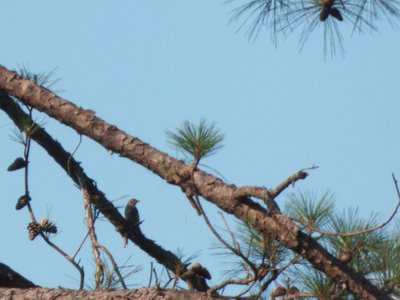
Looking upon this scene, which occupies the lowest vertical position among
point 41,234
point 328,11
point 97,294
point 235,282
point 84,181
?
point 97,294

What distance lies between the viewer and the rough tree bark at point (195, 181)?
3.48 m

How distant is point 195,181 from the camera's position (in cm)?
379

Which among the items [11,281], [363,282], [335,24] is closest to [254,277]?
[363,282]

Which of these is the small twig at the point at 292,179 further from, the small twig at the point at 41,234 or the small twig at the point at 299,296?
the small twig at the point at 41,234

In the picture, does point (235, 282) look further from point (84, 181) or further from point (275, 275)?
point (84, 181)

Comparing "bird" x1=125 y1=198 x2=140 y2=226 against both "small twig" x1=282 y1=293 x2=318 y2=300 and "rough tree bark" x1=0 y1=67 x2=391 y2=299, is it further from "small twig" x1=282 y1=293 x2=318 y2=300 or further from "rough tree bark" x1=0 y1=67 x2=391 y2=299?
"small twig" x1=282 y1=293 x2=318 y2=300

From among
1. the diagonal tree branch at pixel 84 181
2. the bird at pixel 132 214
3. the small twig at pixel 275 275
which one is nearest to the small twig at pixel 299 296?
the small twig at pixel 275 275

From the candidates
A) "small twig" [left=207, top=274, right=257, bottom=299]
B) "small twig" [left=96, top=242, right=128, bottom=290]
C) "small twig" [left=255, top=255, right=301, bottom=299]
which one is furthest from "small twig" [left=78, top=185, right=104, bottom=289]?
"small twig" [left=255, top=255, right=301, bottom=299]

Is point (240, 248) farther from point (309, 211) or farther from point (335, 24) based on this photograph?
point (335, 24)

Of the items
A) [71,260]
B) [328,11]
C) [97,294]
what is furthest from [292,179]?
[328,11]

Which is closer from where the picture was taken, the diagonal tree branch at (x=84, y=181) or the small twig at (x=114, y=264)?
the small twig at (x=114, y=264)

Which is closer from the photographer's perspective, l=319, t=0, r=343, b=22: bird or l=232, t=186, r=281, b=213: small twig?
l=232, t=186, r=281, b=213: small twig

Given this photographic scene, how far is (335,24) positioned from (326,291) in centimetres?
131

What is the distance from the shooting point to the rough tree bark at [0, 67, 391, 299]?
11.4 ft
